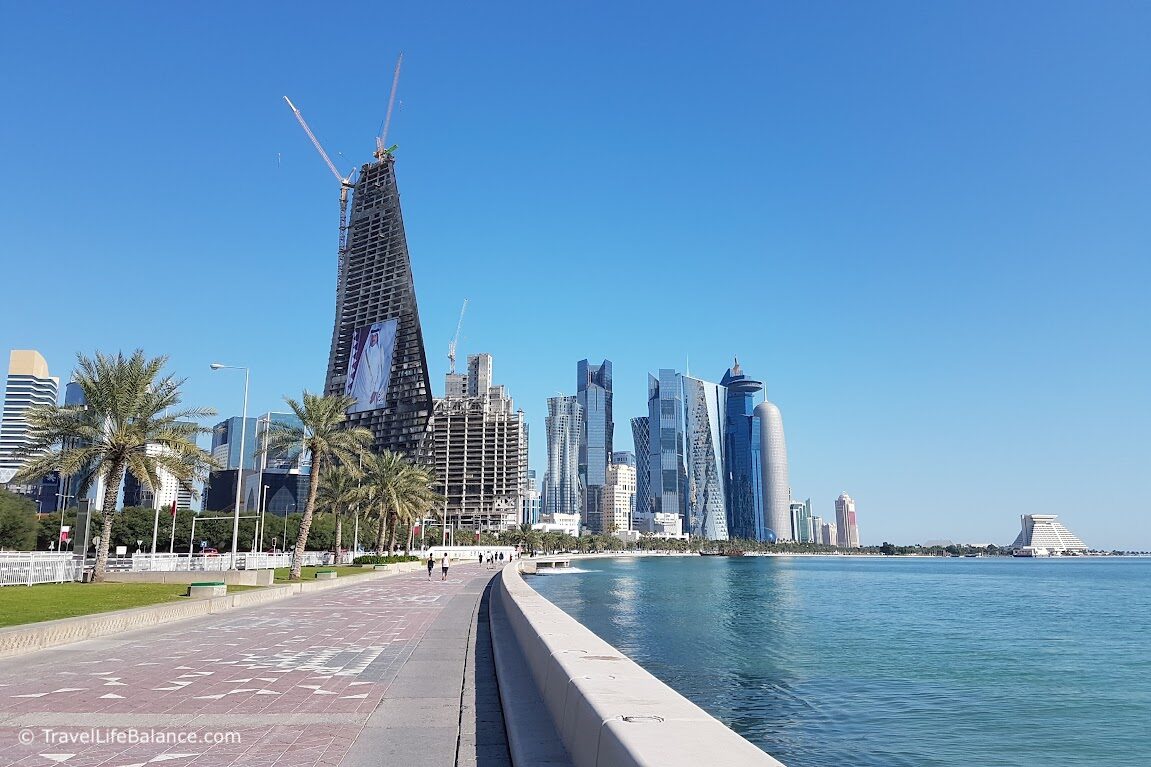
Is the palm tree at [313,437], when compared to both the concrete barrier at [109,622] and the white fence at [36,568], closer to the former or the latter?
the white fence at [36,568]

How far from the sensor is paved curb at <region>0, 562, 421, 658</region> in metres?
13.3

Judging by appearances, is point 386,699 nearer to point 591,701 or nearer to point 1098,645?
point 591,701

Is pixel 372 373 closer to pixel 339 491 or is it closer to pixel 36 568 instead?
pixel 339 491

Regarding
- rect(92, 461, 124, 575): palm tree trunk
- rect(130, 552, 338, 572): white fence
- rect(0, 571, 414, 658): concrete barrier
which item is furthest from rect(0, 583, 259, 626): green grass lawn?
rect(130, 552, 338, 572): white fence

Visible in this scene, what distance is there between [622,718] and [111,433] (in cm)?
3411

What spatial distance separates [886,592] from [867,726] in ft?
216

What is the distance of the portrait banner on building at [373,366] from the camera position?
635ft

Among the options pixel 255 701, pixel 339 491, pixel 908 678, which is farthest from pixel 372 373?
pixel 255 701

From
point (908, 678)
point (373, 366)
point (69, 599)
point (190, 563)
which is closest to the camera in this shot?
point (69, 599)

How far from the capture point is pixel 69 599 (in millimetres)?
22328

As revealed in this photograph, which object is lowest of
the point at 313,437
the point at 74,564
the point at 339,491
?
the point at 74,564

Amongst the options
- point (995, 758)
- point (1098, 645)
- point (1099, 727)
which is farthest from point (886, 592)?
point (995, 758)

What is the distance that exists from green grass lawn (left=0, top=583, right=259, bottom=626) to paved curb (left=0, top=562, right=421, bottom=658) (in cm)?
79

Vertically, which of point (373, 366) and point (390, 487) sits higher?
point (373, 366)
